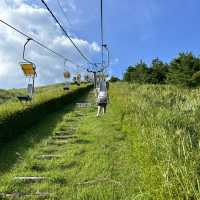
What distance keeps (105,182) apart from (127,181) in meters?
0.49

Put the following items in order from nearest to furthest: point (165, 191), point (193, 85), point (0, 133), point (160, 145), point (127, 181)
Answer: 1. point (165, 191)
2. point (160, 145)
3. point (127, 181)
4. point (0, 133)
5. point (193, 85)

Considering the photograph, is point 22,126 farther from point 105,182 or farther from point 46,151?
point 105,182

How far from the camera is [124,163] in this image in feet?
36.9

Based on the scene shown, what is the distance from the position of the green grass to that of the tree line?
68053 millimetres

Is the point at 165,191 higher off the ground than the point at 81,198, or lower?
higher

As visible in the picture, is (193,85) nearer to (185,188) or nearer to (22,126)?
(22,126)

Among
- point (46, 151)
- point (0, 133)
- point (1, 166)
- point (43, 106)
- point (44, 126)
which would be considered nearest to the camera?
point (1, 166)

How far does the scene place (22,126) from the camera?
1800cm

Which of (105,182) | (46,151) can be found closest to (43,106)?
(46,151)

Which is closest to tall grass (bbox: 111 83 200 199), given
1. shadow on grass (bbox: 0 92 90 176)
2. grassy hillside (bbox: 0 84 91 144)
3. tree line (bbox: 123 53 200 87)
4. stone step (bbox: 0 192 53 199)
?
stone step (bbox: 0 192 53 199)

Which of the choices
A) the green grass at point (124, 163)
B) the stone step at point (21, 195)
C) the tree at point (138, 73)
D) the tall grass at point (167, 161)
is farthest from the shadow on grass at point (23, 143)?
the tree at point (138, 73)

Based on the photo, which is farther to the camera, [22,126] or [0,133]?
[22,126]

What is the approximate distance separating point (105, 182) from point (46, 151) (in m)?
4.26

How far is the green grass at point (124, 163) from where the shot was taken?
6.70 m
